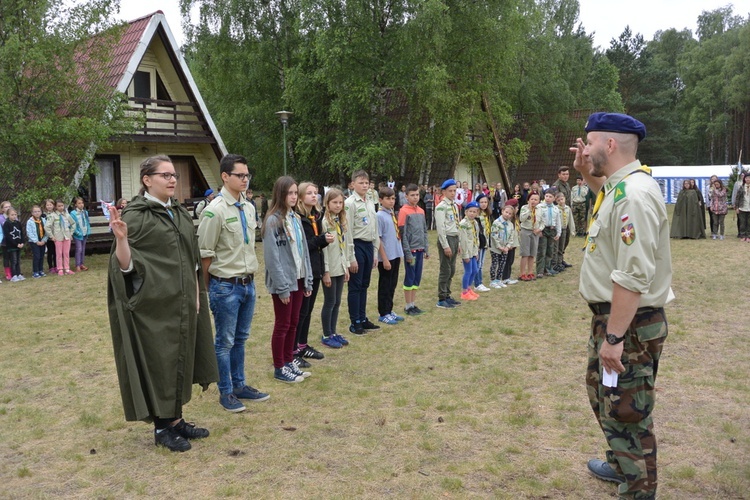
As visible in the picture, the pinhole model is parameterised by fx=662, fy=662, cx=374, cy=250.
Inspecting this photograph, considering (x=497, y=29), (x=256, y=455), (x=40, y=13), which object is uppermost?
(x=497, y=29)

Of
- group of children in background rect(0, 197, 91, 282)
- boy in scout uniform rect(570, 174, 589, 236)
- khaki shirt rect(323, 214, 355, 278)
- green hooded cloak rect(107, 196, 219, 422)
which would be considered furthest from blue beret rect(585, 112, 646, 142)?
boy in scout uniform rect(570, 174, 589, 236)

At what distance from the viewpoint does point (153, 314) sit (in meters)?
4.54

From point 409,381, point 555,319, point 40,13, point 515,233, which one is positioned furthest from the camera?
point 40,13

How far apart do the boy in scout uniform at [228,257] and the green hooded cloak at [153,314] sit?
0.56 m

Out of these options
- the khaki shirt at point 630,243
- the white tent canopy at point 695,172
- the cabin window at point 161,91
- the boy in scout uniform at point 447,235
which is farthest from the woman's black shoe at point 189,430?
the white tent canopy at point 695,172

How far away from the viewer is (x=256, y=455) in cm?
473

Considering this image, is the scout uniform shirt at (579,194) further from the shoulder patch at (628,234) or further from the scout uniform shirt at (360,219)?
the shoulder patch at (628,234)

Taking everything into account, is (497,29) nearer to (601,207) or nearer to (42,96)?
(42,96)

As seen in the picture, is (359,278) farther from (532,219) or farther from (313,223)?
(532,219)

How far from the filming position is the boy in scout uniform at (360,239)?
27.3 ft

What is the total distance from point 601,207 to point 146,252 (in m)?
2.95

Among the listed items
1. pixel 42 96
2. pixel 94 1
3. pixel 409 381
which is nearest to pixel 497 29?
pixel 94 1

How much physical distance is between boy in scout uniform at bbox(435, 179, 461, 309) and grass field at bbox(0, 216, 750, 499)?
3.99 ft

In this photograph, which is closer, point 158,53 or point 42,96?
point 42,96
